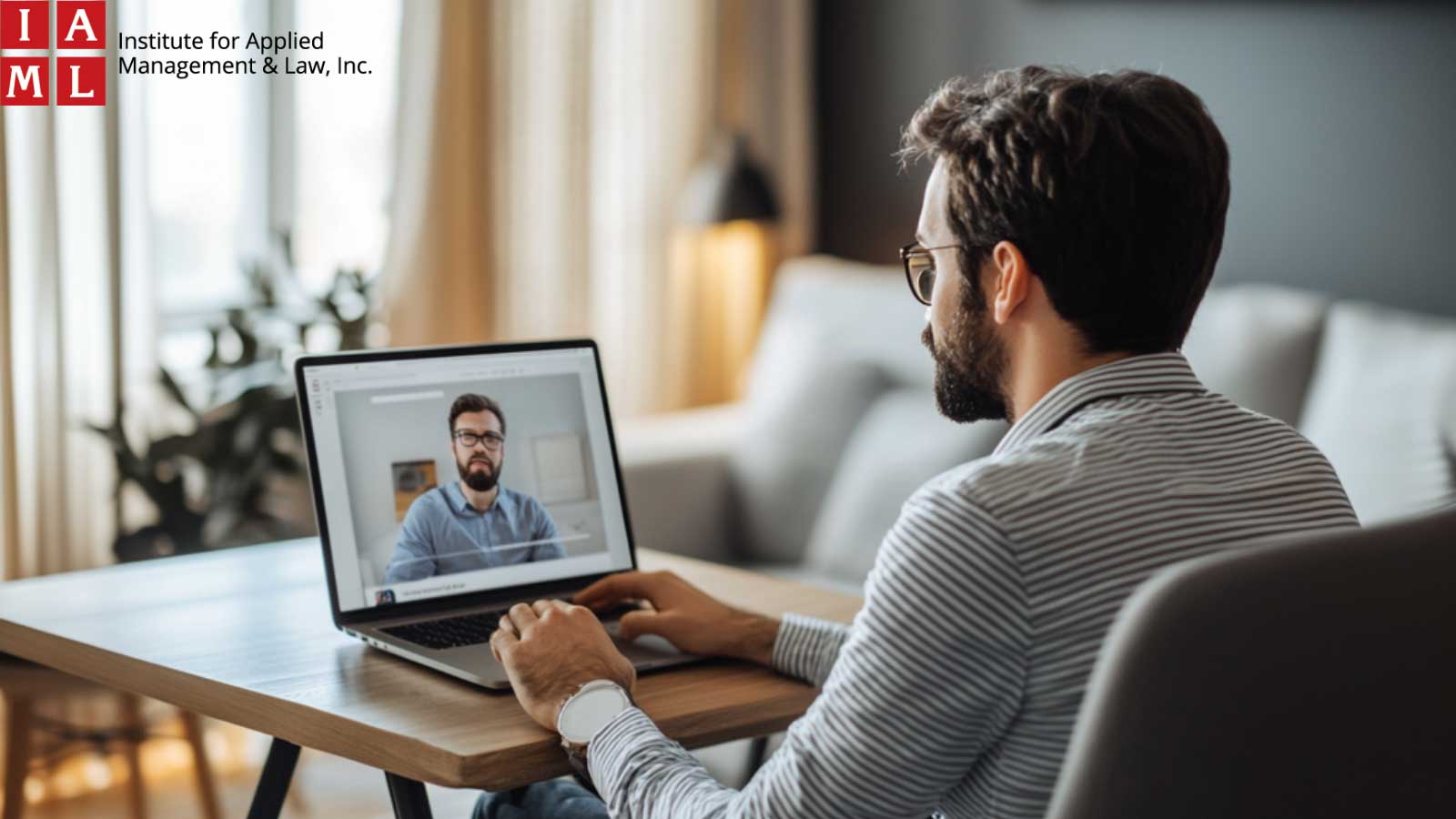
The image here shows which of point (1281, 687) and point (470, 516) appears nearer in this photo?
point (1281, 687)

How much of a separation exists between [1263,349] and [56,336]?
A: 2.19 metres

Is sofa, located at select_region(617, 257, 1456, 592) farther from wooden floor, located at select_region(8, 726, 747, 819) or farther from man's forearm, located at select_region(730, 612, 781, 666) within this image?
man's forearm, located at select_region(730, 612, 781, 666)

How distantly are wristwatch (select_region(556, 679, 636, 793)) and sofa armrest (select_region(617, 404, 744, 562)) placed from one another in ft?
6.03

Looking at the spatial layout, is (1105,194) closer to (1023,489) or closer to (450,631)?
(1023,489)

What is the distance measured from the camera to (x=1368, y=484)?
2.52m

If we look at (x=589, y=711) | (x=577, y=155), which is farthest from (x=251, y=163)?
(x=589, y=711)

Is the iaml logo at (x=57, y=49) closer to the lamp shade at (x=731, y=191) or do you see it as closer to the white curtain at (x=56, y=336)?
the white curtain at (x=56, y=336)

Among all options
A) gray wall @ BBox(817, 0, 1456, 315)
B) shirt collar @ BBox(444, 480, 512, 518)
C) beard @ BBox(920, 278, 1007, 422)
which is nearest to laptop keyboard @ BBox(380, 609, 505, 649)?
shirt collar @ BBox(444, 480, 512, 518)

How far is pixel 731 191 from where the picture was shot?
3.86 m

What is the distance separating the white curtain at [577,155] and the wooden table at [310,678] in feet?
5.99

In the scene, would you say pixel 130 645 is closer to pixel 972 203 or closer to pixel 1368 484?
pixel 972 203

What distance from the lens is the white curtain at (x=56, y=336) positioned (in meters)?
2.96

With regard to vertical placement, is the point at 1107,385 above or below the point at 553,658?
above

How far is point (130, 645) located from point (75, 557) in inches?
65.4
